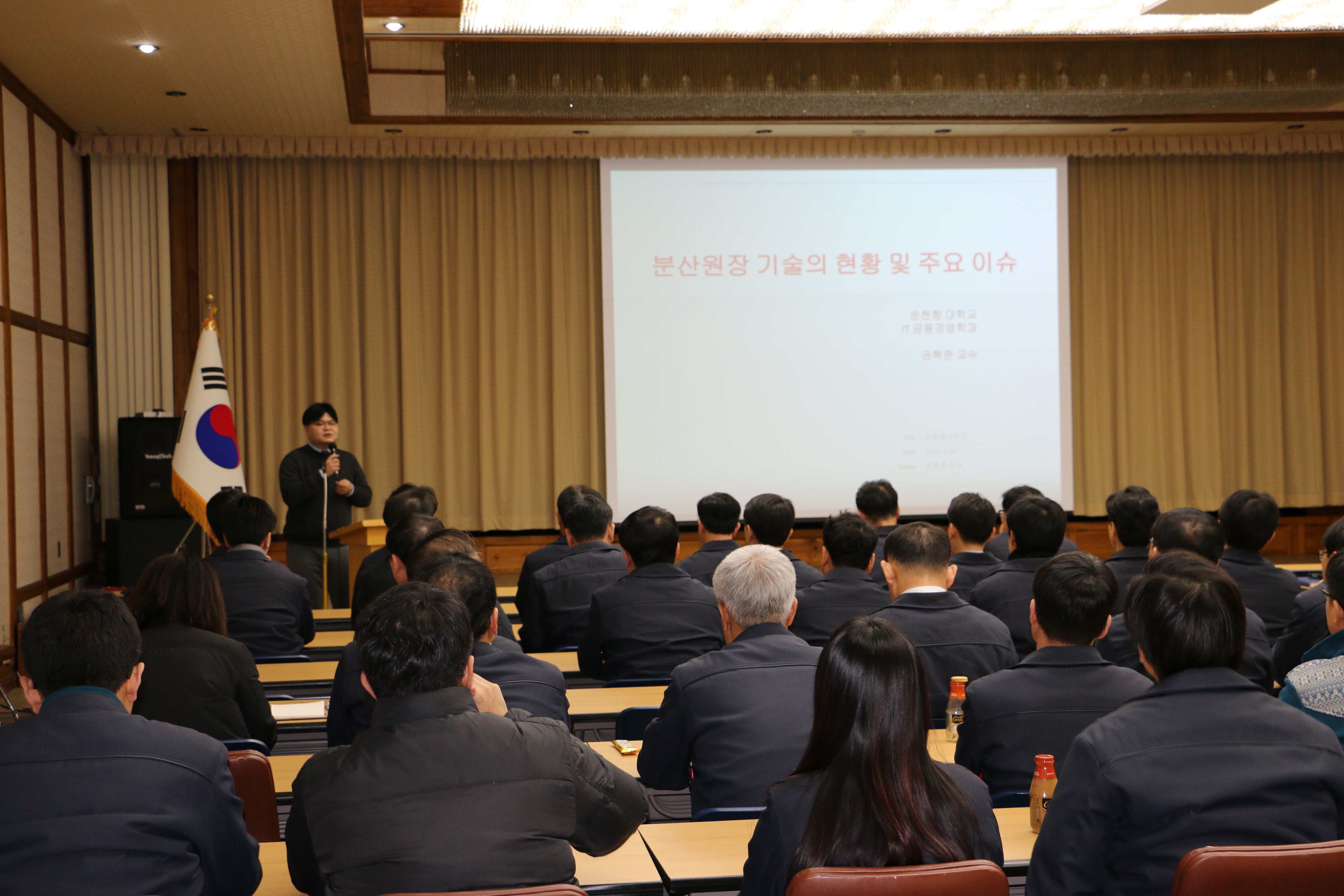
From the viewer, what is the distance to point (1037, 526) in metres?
4.18

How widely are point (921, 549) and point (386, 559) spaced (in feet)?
7.21

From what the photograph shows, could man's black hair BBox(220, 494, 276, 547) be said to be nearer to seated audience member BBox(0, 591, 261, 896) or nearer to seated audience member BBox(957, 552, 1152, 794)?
seated audience member BBox(0, 591, 261, 896)

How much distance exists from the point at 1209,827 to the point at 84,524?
7589mm

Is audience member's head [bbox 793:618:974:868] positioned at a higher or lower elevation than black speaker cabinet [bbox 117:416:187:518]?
lower

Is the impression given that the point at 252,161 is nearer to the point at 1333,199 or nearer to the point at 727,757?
the point at 727,757

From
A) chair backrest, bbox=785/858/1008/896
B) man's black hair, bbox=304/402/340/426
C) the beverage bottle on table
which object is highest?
man's black hair, bbox=304/402/340/426

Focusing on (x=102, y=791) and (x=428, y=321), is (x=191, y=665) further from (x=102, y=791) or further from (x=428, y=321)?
(x=428, y=321)

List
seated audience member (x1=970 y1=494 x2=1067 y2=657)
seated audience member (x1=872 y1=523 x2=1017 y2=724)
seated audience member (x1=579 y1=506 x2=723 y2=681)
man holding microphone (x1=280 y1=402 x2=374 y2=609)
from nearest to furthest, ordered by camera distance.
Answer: seated audience member (x1=872 y1=523 x2=1017 y2=724)
seated audience member (x1=579 y1=506 x2=723 y2=681)
seated audience member (x1=970 y1=494 x2=1067 y2=657)
man holding microphone (x1=280 y1=402 x2=374 y2=609)

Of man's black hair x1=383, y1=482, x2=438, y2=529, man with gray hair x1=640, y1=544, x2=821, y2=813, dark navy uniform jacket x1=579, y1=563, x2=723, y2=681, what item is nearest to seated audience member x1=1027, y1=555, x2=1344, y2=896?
man with gray hair x1=640, y1=544, x2=821, y2=813

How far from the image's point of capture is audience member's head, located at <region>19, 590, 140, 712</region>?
1.86m

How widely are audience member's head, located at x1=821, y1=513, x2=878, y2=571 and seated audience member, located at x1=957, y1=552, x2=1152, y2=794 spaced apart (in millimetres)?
1408

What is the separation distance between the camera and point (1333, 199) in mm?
9016

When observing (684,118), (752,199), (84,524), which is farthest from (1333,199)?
(84,524)

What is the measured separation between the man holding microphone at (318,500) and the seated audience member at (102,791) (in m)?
4.57
